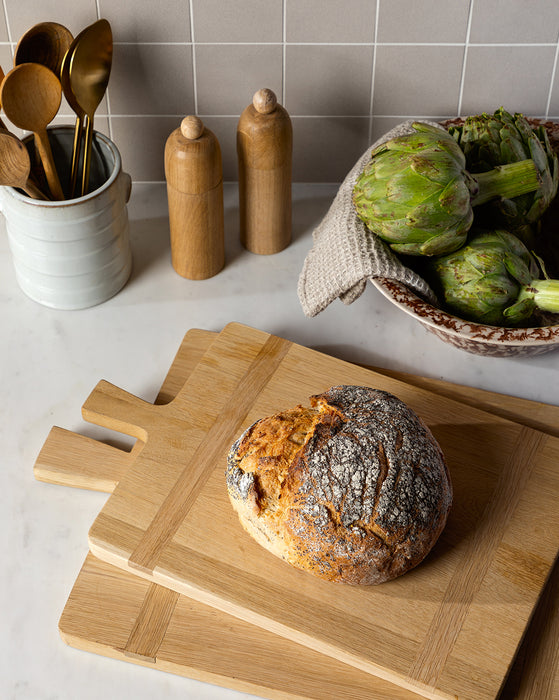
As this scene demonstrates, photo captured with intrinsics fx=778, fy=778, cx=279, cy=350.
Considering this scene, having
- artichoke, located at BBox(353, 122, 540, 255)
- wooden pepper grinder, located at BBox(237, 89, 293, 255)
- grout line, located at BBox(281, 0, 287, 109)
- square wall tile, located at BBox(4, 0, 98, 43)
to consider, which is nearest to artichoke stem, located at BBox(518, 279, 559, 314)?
artichoke, located at BBox(353, 122, 540, 255)

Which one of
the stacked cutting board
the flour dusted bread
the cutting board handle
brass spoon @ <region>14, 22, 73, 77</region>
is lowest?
the stacked cutting board

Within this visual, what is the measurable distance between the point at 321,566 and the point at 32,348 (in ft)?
1.89

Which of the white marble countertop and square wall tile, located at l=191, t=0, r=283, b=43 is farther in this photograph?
square wall tile, located at l=191, t=0, r=283, b=43

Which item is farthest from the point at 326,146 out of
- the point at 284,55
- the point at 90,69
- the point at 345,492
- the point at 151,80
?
the point at 345,492

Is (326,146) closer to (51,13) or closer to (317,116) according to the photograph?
(317,116)

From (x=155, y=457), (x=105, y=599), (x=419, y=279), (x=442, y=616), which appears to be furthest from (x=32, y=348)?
(x=442, y=616)

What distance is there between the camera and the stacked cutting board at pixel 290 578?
2.68 feet

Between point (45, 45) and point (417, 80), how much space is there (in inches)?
22.3

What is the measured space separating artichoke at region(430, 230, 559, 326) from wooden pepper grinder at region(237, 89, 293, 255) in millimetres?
296

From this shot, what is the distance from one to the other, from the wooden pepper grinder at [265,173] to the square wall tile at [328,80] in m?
0.13

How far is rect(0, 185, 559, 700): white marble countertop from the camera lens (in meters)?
0.87

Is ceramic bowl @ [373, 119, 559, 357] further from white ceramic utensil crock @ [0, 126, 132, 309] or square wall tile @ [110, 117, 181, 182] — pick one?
square wall tile @ [110, 117, 181, 182]

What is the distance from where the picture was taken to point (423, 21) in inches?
46.3

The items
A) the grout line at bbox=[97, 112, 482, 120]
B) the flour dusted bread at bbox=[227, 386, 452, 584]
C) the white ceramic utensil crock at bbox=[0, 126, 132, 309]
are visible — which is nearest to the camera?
the flour dusted bread at bbox=[227, 386, 452, 584]
